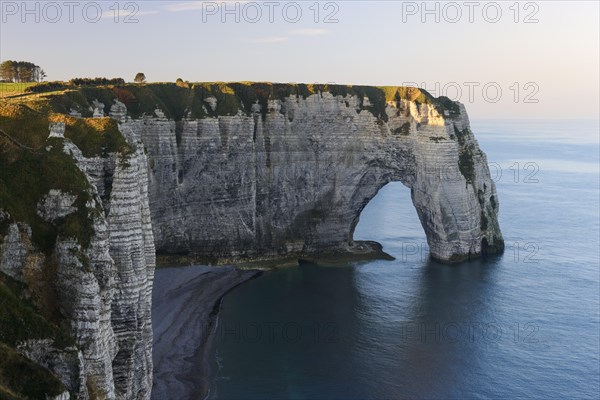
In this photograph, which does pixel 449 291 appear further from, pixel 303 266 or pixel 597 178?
pixel 597 178

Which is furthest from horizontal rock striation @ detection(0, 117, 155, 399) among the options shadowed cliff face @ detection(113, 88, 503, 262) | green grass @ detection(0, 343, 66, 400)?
shadowed cliff face @ detection(113, 88, 503, 262)

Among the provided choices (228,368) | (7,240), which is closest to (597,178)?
(228,368)

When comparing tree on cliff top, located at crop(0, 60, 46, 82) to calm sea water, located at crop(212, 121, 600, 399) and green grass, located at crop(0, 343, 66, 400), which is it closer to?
calm sea water, located at crop(212, 121, 600, 399)

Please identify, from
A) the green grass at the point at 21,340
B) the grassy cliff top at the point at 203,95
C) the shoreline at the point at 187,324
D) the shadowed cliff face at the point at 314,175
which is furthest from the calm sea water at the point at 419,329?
the green grass at the point at 21,340

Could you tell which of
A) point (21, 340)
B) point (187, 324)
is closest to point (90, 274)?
point (21, 340)

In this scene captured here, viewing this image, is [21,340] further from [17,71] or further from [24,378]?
[17,71]
